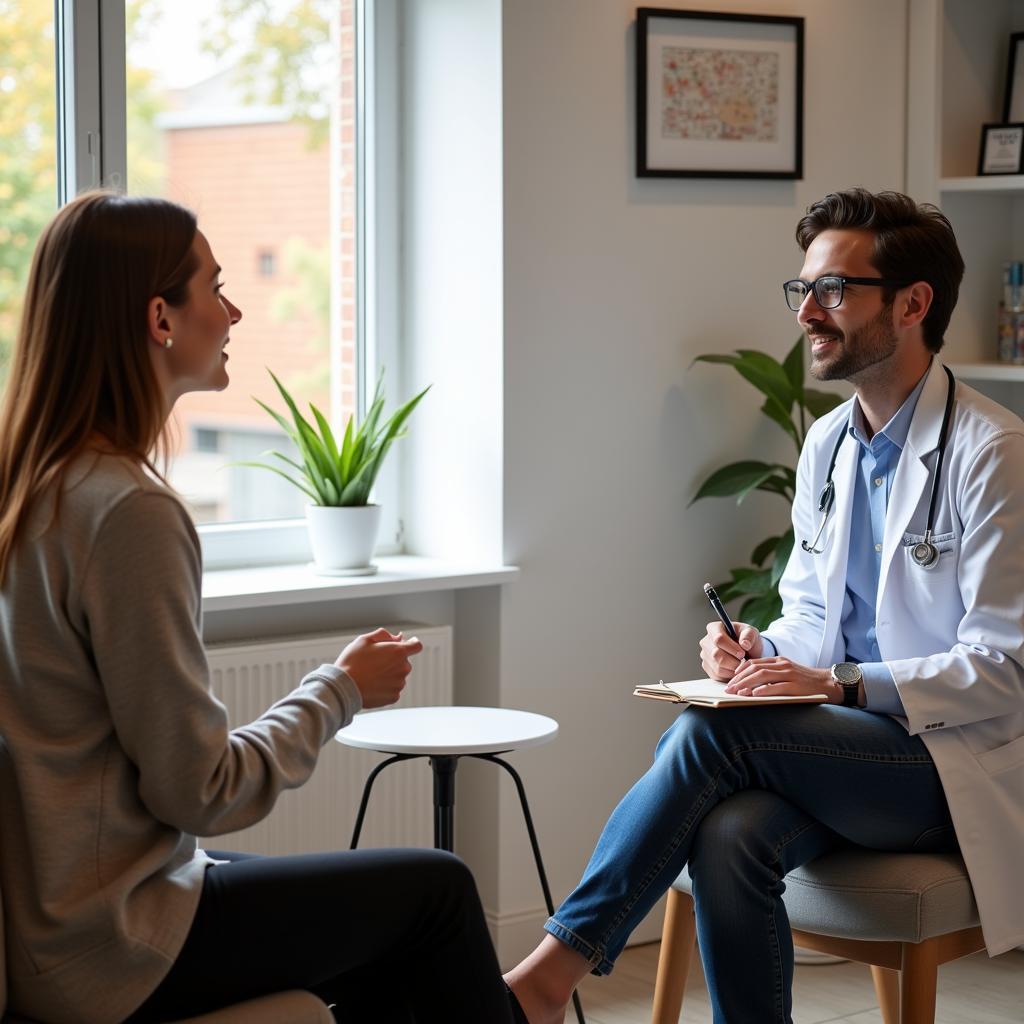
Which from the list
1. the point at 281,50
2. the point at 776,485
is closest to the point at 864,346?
the point at 776,485

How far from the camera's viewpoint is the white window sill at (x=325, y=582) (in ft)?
9.07

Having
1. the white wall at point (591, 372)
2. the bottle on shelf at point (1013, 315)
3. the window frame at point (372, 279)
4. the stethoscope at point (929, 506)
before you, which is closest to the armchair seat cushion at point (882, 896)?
the stethoscope at point (929, 506)

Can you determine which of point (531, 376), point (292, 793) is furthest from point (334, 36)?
point (292, 793)

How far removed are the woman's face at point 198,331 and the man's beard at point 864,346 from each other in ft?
3.48

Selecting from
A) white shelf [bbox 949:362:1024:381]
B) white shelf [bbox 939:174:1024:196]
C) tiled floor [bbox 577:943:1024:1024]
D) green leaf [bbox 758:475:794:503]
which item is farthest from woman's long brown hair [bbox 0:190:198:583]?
white shelf [bbox 939:174:1024:196]

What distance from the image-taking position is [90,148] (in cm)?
281

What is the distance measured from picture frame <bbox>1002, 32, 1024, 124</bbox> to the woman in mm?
2470

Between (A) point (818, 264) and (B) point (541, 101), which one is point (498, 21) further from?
(A) point (818, 264)

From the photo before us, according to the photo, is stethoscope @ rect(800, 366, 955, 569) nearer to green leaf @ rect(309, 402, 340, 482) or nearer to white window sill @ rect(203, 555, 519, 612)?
white window sill @ rect(203, 555, 519, 612)

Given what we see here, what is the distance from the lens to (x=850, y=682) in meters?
2.15

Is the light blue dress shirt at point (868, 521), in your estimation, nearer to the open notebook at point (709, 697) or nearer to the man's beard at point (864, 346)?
the man's beard at point (864, 346)

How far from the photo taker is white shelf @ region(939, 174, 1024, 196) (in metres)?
3.27

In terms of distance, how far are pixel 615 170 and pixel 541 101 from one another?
214 mm

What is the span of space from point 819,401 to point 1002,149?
2.64 feet
